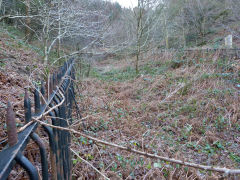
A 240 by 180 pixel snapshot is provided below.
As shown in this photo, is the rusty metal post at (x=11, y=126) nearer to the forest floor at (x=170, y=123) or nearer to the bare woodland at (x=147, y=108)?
the bare woodland at (x=147, y=108)

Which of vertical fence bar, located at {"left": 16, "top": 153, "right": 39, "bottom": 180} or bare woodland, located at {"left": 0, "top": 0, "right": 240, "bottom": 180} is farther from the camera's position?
bare woodland, located at {"left": 0, "top": 0, "right": 240, "bottom": 180}

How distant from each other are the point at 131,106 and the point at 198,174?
10.4 feet

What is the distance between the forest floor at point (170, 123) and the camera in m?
2.48

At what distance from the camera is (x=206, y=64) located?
8.34 m

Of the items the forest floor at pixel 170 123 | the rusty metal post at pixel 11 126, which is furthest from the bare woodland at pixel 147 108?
the rusty metal post at pixel 11 126

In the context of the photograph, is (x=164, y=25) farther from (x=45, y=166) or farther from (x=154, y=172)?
(x=45, y=166)

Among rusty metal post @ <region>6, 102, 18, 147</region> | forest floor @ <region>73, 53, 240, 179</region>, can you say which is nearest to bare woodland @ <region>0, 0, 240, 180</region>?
forest floor @ <region>73, 53, 240, 179</region>

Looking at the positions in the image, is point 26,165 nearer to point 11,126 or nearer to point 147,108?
point 11,126

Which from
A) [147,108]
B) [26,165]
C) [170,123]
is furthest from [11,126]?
[147,108]

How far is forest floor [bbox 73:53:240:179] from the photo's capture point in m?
2.48

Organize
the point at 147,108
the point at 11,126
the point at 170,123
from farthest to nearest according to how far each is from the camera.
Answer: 1. the point at 147,108
2. the point at 170,123
3. the point at 11,126

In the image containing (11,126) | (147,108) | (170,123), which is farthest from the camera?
(147,108)

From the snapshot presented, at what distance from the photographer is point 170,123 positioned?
15.5 ft

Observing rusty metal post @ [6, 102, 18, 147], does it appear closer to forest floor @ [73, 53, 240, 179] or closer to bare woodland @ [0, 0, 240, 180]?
bare woodland @ [0, 0, 240, 180]
